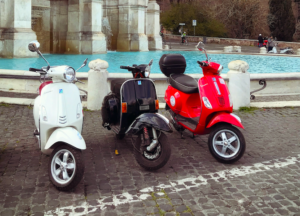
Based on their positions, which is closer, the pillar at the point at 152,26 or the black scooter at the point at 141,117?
the black scooter at the point at 141,117

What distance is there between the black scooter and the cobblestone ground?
0.21 m

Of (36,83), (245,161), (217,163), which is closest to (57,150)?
(217,163)

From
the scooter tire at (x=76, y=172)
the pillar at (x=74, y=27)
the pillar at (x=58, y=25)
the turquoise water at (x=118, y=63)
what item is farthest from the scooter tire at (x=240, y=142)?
the pillar at (x=58, y=25)

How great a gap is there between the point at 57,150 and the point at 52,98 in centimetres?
53

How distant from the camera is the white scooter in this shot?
12.2ft

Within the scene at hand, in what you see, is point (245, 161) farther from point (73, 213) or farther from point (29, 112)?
point (29, 112)

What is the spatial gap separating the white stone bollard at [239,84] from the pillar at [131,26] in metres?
18.2

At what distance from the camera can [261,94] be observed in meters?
9.30

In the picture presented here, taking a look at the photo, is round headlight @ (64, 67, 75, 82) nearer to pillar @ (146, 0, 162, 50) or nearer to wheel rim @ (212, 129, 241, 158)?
wheel rim @ (212, 129, 241, 158)

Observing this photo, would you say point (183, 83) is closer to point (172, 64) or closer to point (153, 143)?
point (172, 64)

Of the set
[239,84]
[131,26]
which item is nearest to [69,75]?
[239,84]

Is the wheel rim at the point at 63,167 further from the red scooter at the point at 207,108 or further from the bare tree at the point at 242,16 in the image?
the bare tree at the point at 242,16

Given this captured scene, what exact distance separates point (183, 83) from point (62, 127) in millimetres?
2096

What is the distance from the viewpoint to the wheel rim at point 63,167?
3.76 m
